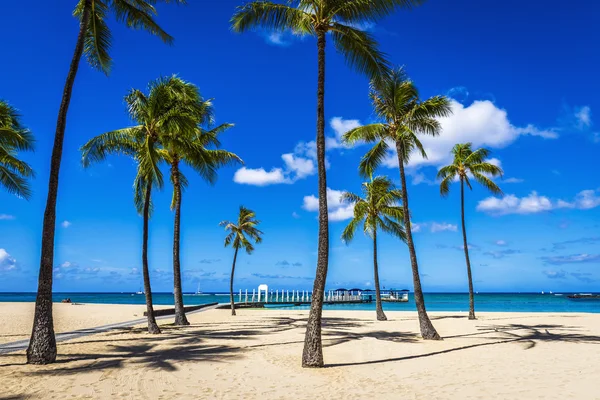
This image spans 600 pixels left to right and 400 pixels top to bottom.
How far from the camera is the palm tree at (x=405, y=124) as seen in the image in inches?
623

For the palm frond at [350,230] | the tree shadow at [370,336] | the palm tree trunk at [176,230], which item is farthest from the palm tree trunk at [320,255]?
the palm frond at [350,230]

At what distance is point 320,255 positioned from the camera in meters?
10.6

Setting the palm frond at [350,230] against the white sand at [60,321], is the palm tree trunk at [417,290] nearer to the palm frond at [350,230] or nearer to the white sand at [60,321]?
the palm frond at [350,230]

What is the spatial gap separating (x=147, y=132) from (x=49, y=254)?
26.1 ft

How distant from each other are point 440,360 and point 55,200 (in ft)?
35.1

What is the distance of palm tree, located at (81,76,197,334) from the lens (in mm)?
16688

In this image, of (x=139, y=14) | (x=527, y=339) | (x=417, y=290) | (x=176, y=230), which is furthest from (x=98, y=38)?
(x=527, y=339)

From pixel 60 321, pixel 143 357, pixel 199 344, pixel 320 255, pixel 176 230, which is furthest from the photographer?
pixel 60 321

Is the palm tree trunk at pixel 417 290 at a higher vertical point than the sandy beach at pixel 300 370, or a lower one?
higher

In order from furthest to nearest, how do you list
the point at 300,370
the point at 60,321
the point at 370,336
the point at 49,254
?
the point at 60,321 < the point at 370,336 < the point at 49,254 < the point at 300,370

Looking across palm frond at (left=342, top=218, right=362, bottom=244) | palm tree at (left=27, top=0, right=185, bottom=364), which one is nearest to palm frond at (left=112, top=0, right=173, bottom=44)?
palm tree at (left=27, top=0, right=185, bottom=364)

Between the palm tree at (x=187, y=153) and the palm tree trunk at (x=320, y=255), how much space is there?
8.29 metres

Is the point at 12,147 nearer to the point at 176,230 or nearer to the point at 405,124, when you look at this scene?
the point at 176,230

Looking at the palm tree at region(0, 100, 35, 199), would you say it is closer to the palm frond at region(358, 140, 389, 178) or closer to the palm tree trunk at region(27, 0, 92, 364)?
the palm tree trunk at region(27, 0, 92, 364)
